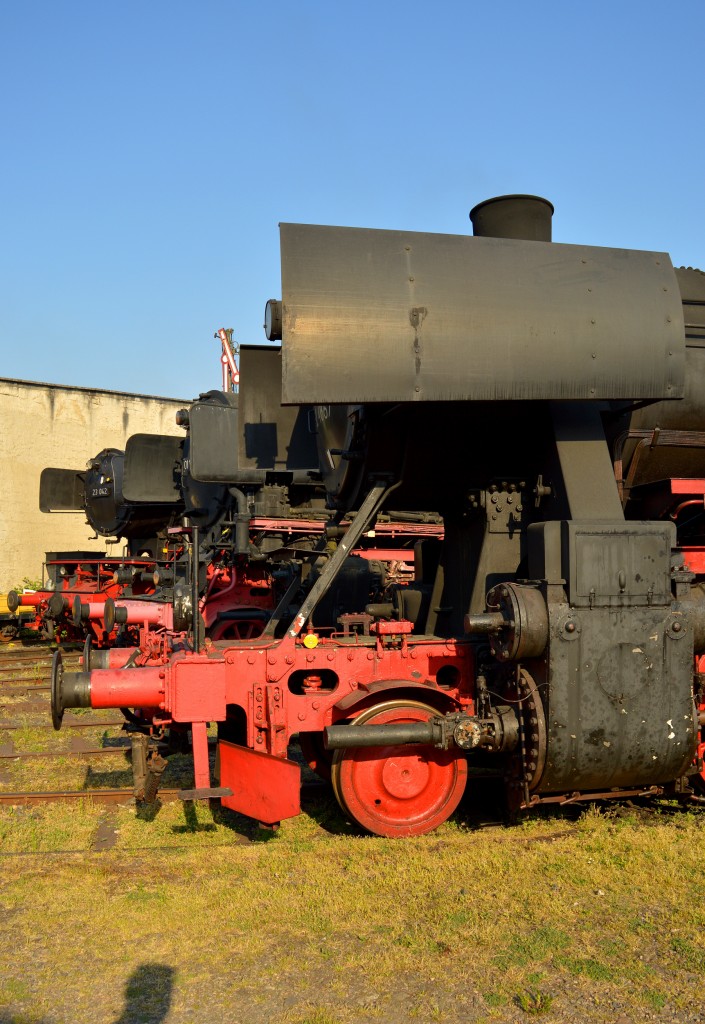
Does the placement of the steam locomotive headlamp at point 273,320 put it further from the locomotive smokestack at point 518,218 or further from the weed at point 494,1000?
the weed at point 494,1000

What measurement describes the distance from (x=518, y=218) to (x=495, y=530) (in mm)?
2222

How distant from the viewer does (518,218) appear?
5766 millimetres

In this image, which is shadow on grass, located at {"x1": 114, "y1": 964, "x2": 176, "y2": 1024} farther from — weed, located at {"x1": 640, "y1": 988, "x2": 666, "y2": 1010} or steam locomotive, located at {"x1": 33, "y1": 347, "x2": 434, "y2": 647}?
steam locomotive, located at {"x1": 33, "y1": 347, "x2": 434, "y2": 647}

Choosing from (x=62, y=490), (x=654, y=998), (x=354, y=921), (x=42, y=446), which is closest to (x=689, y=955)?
(x=654, y=998)

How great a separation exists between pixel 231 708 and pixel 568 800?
123 inches

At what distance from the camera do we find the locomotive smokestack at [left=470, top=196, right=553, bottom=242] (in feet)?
18.9

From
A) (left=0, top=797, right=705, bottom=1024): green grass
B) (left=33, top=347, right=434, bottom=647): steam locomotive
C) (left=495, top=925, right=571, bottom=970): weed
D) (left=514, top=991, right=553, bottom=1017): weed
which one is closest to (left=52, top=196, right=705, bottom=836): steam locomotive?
(left=0, top=797, right=705, bottom=1024): green grass

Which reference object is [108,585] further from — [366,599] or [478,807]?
[478,807]

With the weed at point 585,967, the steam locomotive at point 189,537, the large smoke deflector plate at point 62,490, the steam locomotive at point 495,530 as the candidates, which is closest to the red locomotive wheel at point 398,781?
the steam locomotive at point 495,530

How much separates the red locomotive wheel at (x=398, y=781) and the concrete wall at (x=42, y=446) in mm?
21829

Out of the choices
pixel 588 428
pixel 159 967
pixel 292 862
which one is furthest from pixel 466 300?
pixel 159 967

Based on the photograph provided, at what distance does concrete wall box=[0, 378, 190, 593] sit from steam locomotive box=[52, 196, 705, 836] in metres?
21.5

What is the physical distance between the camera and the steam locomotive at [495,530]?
4.65m

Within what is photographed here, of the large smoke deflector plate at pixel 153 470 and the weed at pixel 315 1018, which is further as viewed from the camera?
the large smoke deflector plate at pixel 153 470
